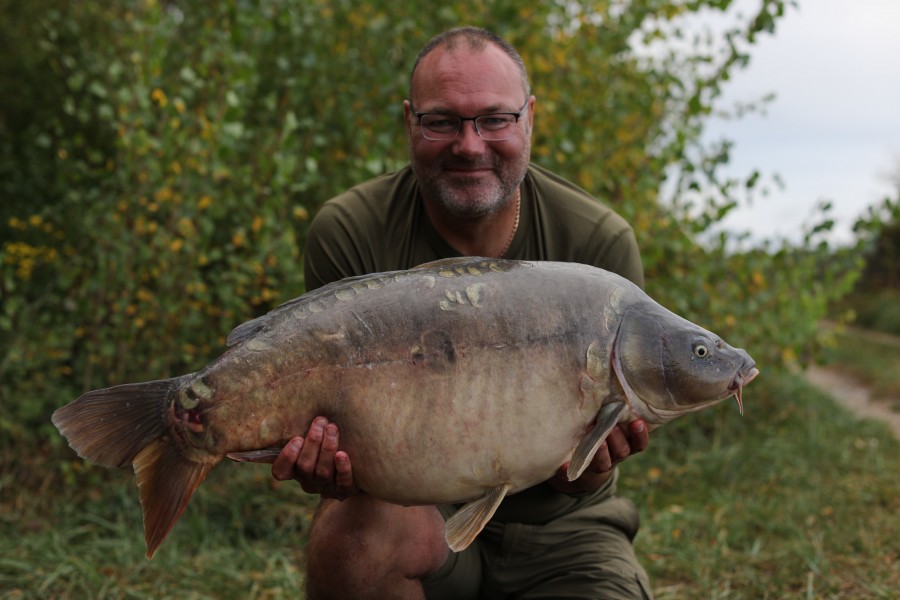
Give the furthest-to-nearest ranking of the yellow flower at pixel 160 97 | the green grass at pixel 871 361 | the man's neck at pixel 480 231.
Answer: the green grass at pixel 871 361, the yellow flower at pixel 160 97, the man's neck at pixel 480 231

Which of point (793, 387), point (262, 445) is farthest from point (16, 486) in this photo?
point (793, 387)

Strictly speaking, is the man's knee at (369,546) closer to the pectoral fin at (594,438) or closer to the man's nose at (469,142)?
the pectoral fin at (594,438)

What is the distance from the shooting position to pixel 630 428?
1.94 meters

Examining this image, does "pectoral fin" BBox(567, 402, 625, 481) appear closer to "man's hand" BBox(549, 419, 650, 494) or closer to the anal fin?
"man's hand" BBox(549, 419, 650, 494)

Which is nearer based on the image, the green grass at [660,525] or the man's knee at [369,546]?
the man's knee at [369,546]

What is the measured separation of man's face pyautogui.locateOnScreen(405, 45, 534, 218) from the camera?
93.4 inches

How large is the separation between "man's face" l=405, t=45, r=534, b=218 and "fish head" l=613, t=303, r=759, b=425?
2.10 feet

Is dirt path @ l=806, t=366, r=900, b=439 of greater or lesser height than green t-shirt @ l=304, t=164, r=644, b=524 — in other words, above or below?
below

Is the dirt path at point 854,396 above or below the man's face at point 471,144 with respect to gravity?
below

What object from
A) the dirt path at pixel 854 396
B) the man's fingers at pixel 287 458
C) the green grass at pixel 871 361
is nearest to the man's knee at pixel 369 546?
the man's fingers at pixel 287 458

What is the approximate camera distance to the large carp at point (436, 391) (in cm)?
183

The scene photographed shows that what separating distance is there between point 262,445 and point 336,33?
3.45m

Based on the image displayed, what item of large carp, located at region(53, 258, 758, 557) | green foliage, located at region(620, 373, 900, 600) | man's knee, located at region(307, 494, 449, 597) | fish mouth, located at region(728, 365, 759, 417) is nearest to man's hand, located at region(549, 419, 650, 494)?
large carp, located at region(53, 258, 758, 557)

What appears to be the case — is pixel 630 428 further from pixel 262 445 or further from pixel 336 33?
pixel 336 33
